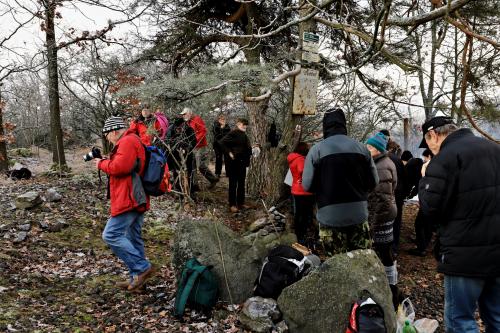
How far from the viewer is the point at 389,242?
4691 millimetres

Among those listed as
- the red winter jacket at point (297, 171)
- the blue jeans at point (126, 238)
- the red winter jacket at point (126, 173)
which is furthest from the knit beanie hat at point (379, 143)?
the blue jeans at point (126, 238)

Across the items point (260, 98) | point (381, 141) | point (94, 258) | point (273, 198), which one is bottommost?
point (94, 258)

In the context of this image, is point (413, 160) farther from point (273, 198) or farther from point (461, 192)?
point (461, 192)

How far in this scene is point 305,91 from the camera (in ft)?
20.5

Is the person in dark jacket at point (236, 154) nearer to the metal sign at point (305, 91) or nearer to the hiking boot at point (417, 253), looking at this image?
the metal sign at point (305, 91)

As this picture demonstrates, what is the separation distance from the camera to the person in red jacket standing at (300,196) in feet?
19.7

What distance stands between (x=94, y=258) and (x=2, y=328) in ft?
7.01

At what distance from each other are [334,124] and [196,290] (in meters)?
2.28

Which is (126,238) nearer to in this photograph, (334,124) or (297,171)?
(334,124)

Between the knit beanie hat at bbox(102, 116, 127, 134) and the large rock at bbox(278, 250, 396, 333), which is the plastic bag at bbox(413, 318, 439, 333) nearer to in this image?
the large rock at bbox(278, 250, 396, 333)

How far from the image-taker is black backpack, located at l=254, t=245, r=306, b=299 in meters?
3.76

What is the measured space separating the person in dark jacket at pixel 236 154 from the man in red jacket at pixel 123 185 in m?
3.40

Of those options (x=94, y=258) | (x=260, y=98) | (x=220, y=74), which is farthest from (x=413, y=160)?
(x=94, y=258)

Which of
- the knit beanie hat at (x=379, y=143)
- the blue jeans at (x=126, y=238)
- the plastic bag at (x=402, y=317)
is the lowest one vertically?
the plastic bag at (x=402, y=317)
